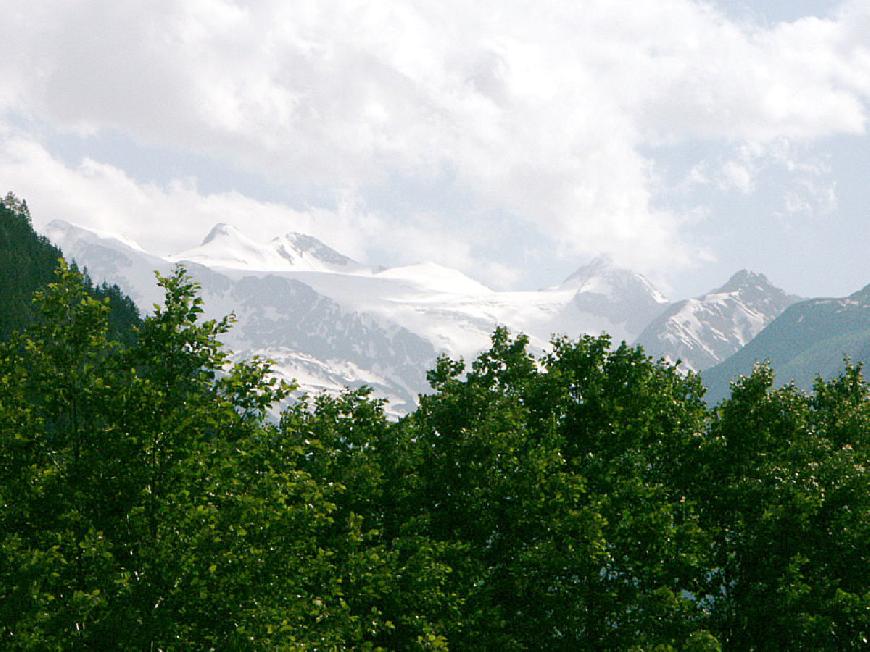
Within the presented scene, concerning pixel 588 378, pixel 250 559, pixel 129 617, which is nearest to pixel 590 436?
pixel 588 378

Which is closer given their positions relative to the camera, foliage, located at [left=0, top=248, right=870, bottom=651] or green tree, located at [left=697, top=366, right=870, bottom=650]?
foliage, located at [left=0, top=248, right=870, bottom=651]

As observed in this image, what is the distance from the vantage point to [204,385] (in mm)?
20797

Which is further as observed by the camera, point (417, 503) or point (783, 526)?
point (417, 503)

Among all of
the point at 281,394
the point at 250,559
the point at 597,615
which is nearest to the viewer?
the point at 250,559

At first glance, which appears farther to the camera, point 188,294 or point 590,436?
point 590,436

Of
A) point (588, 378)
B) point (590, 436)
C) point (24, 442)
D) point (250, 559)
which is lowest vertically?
point (250, 559)

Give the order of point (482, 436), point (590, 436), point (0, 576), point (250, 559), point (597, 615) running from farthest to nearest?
point (590, 436)
point (482, 436)
point (597, 615)
point (250, 559)
point (0, 576)

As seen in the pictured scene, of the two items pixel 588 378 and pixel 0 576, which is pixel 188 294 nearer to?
pixel 0 576

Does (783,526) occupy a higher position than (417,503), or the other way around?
(783,526)

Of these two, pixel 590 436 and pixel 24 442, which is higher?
pixel 590 436

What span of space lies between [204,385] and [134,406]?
5.42ft

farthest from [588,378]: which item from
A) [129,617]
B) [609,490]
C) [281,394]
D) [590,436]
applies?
[129,617]

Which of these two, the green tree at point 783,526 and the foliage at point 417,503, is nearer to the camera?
the foliage at point 417,503

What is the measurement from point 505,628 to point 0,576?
1545 cm
